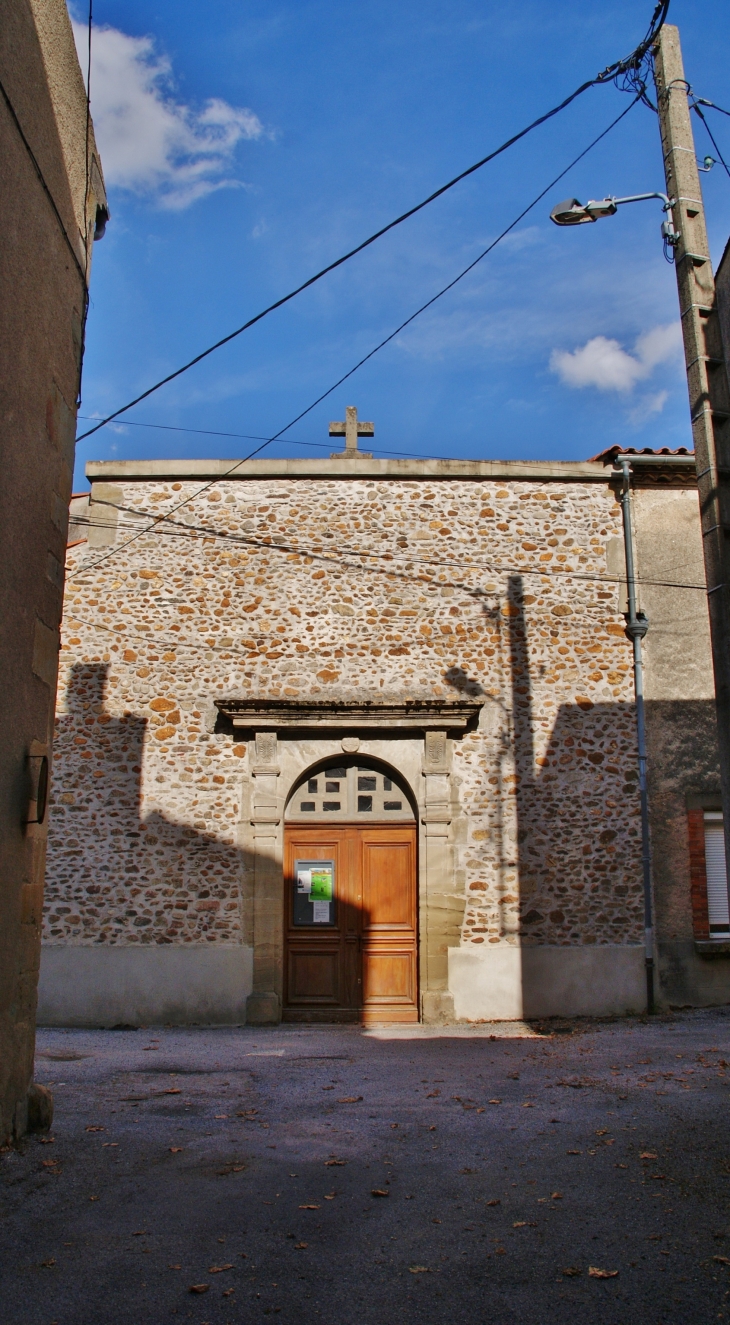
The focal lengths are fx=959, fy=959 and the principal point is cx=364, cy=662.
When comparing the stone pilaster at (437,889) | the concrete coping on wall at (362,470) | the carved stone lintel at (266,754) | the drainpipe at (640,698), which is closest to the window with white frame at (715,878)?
the drainpipe at (640,698)

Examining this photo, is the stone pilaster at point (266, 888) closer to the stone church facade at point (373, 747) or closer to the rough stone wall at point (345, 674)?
the stone church facade at point (373, 747)

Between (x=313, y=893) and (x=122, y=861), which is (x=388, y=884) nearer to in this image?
(x=313, y=893)

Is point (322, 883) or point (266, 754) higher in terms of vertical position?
point (266, 754)

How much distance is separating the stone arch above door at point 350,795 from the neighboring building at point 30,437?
18.0ft

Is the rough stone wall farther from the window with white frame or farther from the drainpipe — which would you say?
the window with white frame

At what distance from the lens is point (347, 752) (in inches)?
389

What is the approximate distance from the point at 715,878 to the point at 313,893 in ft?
13.7

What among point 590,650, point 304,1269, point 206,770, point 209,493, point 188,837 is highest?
point 209,493

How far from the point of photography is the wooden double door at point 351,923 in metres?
9.62

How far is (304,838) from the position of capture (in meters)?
9.91

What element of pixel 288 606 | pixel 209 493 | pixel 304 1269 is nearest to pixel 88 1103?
pixel 304 1269

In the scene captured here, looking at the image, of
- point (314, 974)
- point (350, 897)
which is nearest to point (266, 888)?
point (350, 897)

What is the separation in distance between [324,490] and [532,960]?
5.42 metres

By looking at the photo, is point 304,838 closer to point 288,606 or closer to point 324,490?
point 288,606
